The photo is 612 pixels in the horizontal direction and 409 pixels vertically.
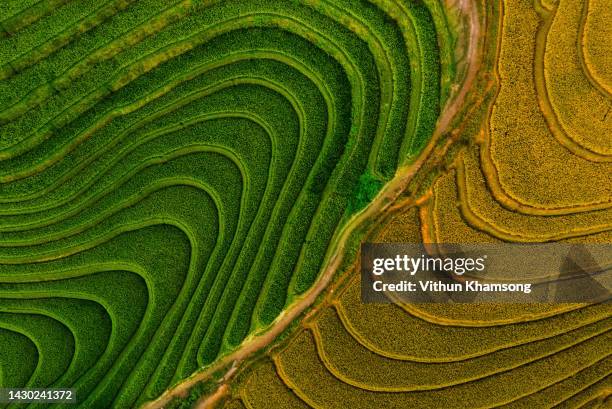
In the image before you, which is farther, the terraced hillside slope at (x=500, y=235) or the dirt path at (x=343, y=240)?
the dirt path at (x=343, y=240)

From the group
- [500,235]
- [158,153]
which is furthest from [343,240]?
[158,153]

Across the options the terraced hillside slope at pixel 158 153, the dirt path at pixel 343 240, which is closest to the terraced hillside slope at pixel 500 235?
the dirt path at pixel 343 240

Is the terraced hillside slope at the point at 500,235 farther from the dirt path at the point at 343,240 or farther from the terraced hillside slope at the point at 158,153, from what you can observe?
the terraced hillside slope at the point at 158,153

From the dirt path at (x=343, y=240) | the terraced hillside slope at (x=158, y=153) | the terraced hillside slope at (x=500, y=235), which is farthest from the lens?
the terraced hillside slope at (x=158, y=153)

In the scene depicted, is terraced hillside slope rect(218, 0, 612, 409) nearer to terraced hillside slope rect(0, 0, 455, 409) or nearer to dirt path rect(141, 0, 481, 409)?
dirt path rect(141, 0, 481, 409)

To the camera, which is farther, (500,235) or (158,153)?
(158,153)

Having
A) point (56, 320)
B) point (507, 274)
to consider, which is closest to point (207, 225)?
point (56, 320)

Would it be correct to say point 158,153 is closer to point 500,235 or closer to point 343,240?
point 343,240
